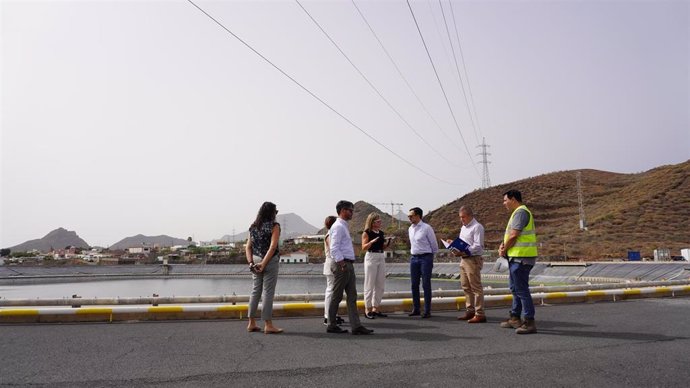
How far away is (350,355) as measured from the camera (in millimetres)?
4578

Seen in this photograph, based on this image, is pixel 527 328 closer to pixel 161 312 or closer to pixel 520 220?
pixel 520 220

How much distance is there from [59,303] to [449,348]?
8528 millimetres

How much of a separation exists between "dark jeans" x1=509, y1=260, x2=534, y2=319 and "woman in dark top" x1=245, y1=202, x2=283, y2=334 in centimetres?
324

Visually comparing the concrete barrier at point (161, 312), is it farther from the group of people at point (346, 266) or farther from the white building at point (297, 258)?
the white building at point (297, 258)

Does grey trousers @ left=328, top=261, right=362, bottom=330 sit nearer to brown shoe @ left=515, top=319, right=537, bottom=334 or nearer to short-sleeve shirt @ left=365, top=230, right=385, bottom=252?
short-sleeve shirt @ left=365, top=230, right=385, bottom=252

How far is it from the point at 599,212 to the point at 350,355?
9462 centimetres

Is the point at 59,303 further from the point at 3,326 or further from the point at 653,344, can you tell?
the point at 653,344

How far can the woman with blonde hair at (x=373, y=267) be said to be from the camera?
293 inches

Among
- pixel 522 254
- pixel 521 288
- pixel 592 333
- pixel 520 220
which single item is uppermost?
A: pixel 520 220

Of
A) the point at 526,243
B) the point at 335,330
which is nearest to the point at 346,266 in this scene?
the point at 335,330

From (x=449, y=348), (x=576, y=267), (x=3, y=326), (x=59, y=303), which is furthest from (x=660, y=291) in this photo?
(x=576, y=267)

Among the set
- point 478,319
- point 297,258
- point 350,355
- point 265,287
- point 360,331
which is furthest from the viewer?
point 297,258

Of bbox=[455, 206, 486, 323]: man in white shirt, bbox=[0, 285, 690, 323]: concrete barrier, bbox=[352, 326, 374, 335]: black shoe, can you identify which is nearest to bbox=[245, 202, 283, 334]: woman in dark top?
bbox=[352, 326, 374, 335]: black shoe

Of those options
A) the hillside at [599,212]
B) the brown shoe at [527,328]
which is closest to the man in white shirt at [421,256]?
the brown shoe at [527,328]
